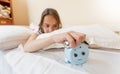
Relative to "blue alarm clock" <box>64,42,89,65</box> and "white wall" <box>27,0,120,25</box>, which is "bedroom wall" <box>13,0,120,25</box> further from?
"blue alarm clock" <box>64,42,89,65</box>

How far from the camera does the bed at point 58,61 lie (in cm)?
52

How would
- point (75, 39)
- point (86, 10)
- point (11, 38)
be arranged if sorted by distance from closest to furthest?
point (75, 39), point (11, 38), point (86, 10)

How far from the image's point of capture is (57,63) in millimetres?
568

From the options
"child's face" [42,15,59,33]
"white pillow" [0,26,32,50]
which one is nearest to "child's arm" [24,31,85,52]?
"white pillow" [0,26,32,50]

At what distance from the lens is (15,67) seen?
647 mm

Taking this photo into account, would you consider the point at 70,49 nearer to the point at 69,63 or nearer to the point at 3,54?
the point at 69,63

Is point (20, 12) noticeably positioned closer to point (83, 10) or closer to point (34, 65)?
point (83, 10)

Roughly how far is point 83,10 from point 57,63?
108 centimetres

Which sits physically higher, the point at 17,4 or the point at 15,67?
the point at 17,4

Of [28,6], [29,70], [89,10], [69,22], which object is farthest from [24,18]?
[29,70]

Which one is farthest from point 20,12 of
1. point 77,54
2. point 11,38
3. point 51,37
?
point 77,54

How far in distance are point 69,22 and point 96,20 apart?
0.27m

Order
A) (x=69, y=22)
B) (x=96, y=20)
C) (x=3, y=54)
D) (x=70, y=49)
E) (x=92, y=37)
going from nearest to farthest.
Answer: (x=70, y=49) → (x=92, y=37) → (x=3, y=54) → (x=96, y=20) → (x=69, y=22)

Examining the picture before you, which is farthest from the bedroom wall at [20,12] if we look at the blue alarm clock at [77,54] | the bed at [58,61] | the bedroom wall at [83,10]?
the blue alarm clock at [77,54]
